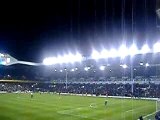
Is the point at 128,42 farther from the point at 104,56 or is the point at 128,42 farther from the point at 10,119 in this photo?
the point at 10,119

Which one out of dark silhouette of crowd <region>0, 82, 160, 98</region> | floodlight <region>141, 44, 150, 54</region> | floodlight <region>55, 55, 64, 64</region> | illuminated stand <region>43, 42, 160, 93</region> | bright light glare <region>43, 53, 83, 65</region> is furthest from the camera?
floodlight <region>55, 55, 64, 64</region>

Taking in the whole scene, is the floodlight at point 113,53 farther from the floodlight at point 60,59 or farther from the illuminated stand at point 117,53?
the floodlight at point 60,59

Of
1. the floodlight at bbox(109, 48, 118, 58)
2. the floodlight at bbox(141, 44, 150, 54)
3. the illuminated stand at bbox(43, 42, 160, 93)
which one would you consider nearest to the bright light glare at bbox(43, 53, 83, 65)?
the illuminated stand at bbox(43, 42, 160, 93)

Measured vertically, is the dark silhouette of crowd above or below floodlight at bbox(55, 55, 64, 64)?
below

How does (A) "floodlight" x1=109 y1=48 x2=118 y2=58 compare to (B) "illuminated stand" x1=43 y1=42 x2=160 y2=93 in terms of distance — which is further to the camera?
(A) "floodlight" x1=109 y1=48 x2=118 y2=58

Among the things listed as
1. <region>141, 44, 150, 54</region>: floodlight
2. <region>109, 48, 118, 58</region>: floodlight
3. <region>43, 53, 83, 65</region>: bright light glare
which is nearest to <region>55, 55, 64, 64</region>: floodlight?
<region>43, 53, 83, 65</region>: bright light glare

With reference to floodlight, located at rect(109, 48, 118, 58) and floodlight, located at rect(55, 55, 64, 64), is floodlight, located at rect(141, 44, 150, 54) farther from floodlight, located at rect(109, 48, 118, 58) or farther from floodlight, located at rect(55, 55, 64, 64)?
floodlight, located at rect(55, 55, 64, 64)

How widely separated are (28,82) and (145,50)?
63.2 metres

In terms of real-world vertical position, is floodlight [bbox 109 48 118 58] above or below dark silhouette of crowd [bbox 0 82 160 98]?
above

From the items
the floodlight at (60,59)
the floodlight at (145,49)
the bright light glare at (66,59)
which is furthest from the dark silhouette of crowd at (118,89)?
the floodlight at (145,49)

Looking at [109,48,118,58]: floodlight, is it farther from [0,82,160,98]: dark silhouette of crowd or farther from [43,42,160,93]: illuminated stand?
[0,82,160,98]: dark silhouette of crowd

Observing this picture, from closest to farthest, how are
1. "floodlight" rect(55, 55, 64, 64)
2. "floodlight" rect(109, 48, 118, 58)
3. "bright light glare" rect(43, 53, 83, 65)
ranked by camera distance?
"floodlight" rect(109, 48, 118, 58)
"bright light glare" rect(43, 53, 83, 65)
"floodlight" rect(55, 55, 64, 64)

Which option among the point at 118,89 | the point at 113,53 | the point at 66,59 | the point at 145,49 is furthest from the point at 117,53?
the point at 66,59

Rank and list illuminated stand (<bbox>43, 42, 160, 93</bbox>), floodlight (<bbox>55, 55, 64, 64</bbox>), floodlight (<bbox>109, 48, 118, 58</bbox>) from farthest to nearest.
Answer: floodlight (<bbox>55, 55, 64, 64</bbox>), floodlight (<bbox>109, 48, 118, 58</bbox>), illuminated stand (<bbox>43, 42, 160, 93</bbox>)
